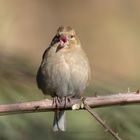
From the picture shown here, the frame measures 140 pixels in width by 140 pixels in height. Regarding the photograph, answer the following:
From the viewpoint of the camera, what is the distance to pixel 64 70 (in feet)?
11.1

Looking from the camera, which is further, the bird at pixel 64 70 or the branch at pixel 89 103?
the bird at pixel 64 70

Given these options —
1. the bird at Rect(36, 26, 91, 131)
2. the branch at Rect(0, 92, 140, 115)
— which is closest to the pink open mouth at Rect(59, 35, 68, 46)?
the bird at Rect(36, 26, 91, 131)

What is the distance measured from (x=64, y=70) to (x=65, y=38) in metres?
0.20

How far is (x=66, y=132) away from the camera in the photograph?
8.05 ft

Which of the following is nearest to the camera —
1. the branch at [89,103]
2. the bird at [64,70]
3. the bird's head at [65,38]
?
the branch at [89,103]

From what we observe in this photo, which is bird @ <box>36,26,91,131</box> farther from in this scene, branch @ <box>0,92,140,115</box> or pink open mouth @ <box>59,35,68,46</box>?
branch @ <box>0,92,140,115</box>

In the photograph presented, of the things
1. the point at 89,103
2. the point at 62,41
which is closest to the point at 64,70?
the point at 62,41

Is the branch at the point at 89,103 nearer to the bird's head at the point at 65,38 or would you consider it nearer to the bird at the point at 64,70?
the bird's head at the point at 65,38

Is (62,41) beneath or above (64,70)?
above

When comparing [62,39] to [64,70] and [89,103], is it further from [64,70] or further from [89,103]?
[89,103]

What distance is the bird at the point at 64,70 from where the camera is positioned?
3334mm

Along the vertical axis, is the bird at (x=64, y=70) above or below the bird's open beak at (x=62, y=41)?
below

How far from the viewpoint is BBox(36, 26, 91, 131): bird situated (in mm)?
3334

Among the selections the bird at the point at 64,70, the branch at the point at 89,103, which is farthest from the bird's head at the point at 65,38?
the branch at the point at 89,103
